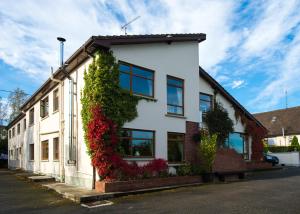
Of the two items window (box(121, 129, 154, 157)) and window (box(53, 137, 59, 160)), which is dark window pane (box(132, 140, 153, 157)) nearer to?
window (box(121, 129, 154, 157))

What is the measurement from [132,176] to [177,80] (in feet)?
21.1

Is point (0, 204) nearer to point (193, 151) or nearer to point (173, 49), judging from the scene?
point (193, 151)

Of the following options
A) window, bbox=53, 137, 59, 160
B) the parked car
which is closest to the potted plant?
window, bbox=53, 137, 59, 160

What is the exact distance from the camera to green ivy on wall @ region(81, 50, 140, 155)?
14.4m

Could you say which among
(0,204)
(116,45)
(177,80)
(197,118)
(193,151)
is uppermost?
(116,45)

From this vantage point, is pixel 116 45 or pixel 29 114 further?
pixel 29 114

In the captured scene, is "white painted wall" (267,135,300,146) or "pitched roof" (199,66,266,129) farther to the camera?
"white painted wall" (267,135,300,146)

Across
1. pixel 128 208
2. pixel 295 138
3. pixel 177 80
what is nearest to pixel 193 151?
pixel 177 80

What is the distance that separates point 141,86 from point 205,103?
24.6ft

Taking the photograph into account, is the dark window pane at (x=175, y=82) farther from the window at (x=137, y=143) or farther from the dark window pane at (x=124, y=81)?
the window at (x=137, y=143)

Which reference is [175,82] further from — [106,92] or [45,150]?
[45,150]

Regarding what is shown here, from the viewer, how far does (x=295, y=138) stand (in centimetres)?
4369

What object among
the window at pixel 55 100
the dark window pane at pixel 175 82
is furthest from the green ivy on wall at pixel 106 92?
the window at pixel 55 100

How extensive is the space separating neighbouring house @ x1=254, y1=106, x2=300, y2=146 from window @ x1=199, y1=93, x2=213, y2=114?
27.6 meters
